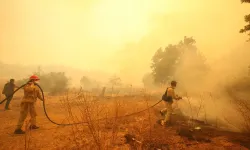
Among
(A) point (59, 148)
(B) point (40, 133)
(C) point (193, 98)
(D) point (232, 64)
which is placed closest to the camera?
(A) point (59, 148)

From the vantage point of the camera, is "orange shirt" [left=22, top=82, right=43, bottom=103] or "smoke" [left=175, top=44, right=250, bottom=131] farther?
"smoke" [left=175, top=44, right=250, bottom=131]

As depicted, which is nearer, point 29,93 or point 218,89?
point 29,93

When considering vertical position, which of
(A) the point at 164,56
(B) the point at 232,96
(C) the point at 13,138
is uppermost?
(A) the point at 164,56

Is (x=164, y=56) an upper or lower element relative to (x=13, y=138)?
upper

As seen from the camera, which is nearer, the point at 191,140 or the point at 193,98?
the point at 191,140

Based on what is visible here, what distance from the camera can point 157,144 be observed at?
417cm

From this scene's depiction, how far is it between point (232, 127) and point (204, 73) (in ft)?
31.8

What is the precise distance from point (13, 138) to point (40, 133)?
0.75m

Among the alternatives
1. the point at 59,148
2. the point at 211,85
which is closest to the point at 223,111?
the point at 211,85

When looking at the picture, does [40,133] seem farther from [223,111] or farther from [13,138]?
[223,111]

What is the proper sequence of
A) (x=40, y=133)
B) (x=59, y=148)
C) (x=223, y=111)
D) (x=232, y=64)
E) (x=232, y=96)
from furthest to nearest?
(x=232, y=64) < (x=232, y=96) < (x=223, y=111) < (x=40, y=133) < (x=59, y=148)

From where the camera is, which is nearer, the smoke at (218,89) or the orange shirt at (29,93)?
the orange shirt at (29,93)

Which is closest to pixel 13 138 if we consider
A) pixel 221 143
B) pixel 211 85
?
pixel 221 143

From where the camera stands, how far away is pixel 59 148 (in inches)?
160
